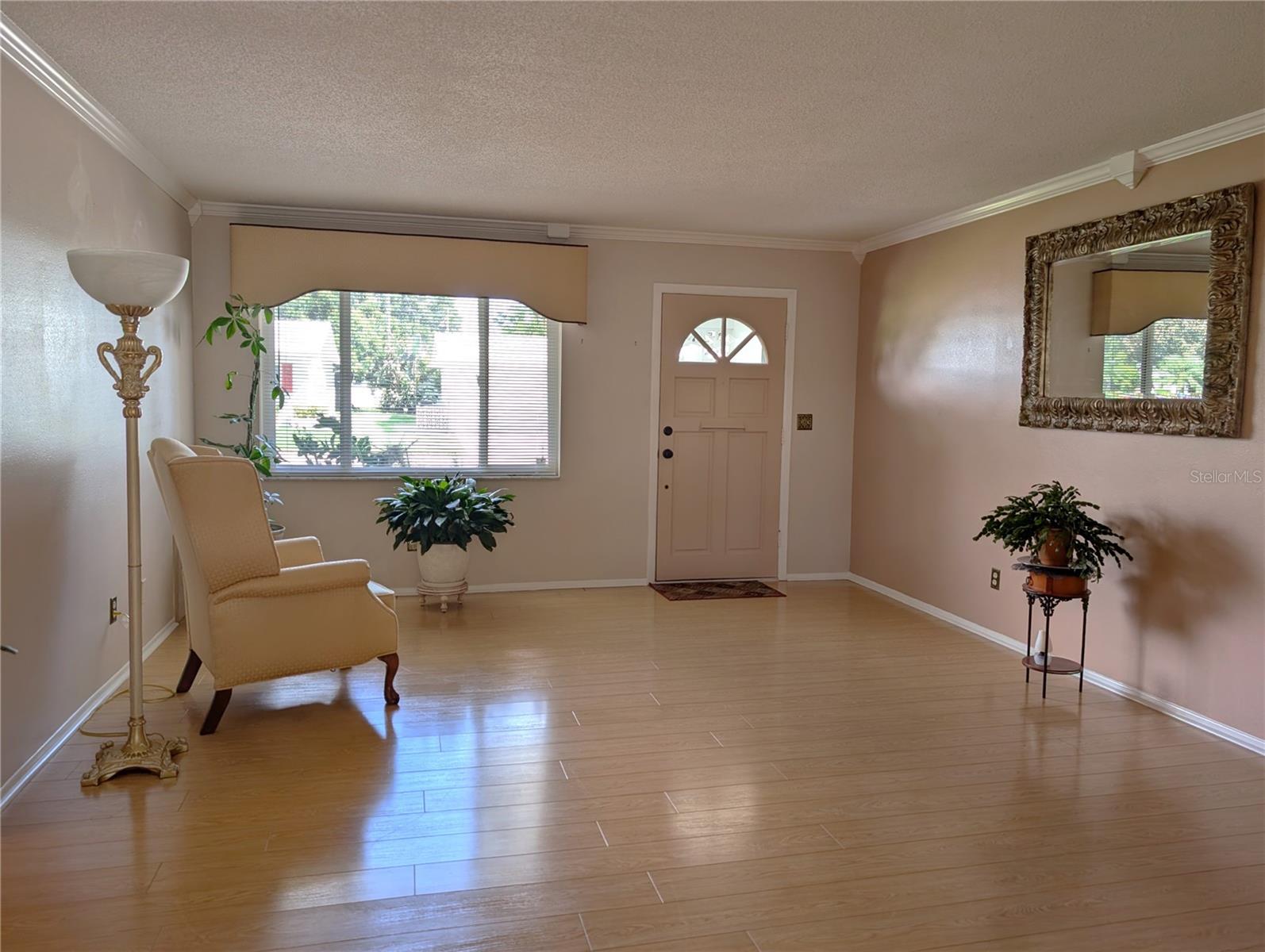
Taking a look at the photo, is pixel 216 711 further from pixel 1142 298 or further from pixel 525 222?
pixel 1142 298

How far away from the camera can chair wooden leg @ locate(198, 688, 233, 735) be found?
3.41 m

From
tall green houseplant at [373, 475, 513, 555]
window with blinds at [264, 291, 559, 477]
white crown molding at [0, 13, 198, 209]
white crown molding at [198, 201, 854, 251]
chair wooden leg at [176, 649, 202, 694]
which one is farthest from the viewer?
window with blinds at [264, 291, 559, 477]

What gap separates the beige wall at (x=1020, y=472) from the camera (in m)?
3.56

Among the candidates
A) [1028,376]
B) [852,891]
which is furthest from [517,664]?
[1028,376]

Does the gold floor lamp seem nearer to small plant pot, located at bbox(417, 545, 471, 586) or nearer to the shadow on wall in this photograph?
small plant pot, located at bbox(417, 545, 471, 586)

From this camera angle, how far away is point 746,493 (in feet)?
21.1

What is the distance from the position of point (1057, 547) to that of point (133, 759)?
3703 mm

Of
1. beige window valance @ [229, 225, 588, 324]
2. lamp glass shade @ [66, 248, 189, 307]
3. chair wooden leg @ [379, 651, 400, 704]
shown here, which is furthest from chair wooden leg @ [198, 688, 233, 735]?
beige window valance @ [229, 225, 588, 324]

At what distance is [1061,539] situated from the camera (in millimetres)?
3975

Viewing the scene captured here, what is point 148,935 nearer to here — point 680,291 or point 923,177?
point 923,177

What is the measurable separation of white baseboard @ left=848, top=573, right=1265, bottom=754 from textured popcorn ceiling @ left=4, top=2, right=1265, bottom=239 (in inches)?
93.0

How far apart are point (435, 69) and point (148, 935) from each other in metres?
2.71

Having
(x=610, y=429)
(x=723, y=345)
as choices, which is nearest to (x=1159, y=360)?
(x=723, y=345)

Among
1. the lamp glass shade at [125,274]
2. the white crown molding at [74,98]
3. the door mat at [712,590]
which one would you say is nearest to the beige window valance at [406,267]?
the white crown molding at [74,98]
